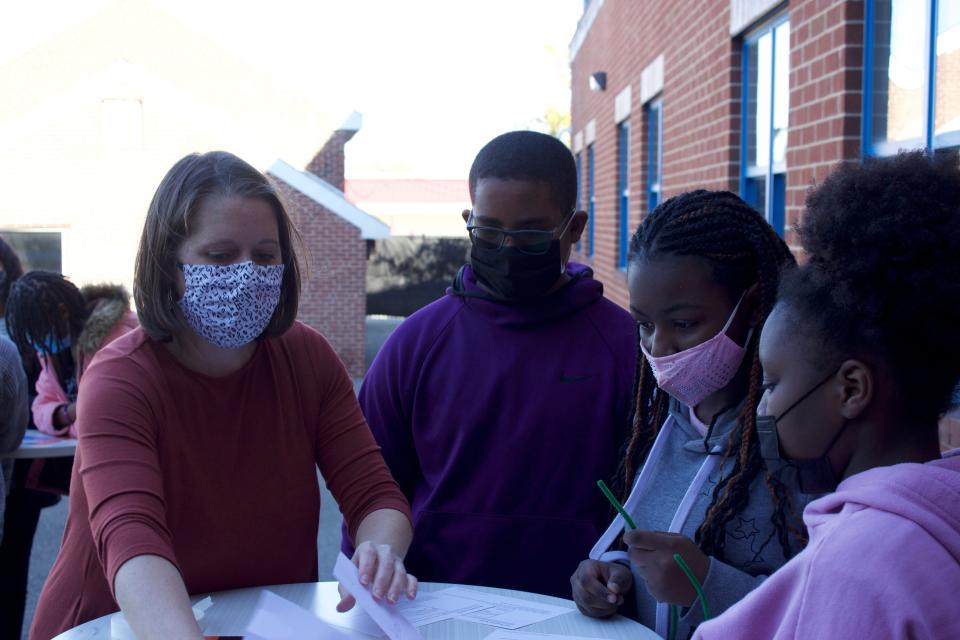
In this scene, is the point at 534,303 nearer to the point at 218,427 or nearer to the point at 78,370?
the point at 218,427

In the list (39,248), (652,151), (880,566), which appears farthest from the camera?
(39,248)

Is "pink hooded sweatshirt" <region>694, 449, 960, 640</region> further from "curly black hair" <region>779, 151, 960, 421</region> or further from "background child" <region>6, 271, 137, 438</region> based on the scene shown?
"background child" <region>6, 271, 137, 438</region>

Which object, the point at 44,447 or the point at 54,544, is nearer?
the point at 44,447

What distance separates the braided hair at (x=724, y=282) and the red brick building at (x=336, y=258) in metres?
16.1

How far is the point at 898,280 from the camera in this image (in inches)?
60.8

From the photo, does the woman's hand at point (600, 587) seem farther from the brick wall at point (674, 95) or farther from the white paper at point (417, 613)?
the brick wall at point (674, 95)

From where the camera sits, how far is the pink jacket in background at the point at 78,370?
4977mm

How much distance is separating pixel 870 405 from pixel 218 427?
1.48 metres

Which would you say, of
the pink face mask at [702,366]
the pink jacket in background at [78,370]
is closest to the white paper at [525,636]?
the pink face mask at [702,366]

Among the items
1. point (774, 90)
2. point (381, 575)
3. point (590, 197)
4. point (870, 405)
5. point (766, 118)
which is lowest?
point (381, 575)

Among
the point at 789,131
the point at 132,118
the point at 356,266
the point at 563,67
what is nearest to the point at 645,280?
the point at 789,131

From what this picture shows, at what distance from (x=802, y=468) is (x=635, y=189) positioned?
874cm

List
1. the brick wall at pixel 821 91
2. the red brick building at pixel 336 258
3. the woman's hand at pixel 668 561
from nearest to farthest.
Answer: the woman's hand at pixel 668 561 → the brick wall at pixel 821 91 → the red brick building at pixel 336 258

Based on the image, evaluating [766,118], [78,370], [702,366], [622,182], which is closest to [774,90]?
[766,118]
